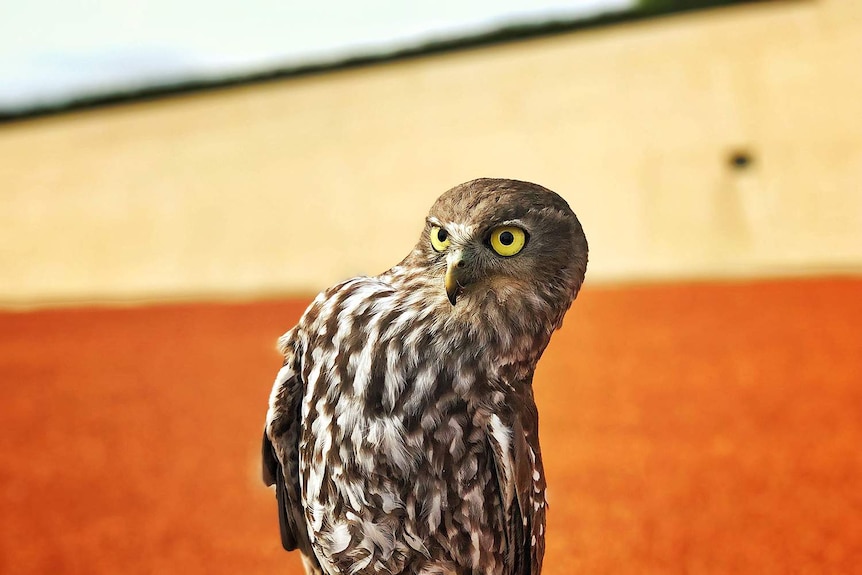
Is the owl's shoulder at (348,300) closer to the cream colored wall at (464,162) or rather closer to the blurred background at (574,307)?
the blurred background at (574,307)

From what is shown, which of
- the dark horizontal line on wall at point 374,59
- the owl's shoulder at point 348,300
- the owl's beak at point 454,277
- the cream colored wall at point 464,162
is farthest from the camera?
the dark horizontal line on wall at point 374,59

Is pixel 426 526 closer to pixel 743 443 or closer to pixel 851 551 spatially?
pixel 851 551

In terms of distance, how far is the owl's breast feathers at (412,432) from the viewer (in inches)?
45.4

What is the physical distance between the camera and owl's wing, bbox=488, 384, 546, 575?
46.3 inches

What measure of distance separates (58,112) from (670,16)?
7505mm

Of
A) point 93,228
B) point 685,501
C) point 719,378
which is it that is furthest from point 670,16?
point 93,228

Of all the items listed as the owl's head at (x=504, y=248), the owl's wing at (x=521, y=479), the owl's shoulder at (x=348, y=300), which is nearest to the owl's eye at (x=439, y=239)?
the owl's head at (x=504, y=248)

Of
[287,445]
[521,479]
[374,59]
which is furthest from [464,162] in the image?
[521,479]

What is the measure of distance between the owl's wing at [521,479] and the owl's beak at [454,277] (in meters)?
0.22

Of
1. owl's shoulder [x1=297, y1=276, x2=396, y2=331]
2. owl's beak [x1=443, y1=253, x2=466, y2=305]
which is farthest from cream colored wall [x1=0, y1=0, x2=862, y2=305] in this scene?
owl's beak [x1=443, y1=253, x2=466, y2=305]

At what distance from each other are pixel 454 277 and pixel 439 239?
0.32 ft

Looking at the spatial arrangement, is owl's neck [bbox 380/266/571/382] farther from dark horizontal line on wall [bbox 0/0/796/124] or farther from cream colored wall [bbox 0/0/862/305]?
dark horizontal line on wall [bbox 0/0/796/124]

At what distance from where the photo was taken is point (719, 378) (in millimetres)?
4551

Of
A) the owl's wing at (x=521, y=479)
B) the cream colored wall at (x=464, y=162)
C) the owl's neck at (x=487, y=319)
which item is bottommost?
the owl's wing at (x=521, y=479)
